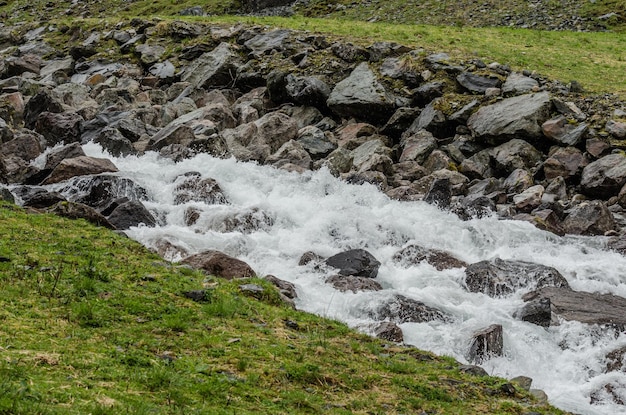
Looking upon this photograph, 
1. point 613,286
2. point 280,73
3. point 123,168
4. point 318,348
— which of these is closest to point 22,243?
point 318,348

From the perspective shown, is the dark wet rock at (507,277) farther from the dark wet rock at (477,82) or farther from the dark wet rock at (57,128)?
the dark wet rock at (57,128)

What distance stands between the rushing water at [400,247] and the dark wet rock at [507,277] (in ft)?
1.20

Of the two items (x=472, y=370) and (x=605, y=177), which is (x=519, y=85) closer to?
(x=605, y=177)

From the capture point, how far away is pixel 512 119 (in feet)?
96.3

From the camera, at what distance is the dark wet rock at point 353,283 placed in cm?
1769

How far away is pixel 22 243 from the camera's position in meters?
15.4

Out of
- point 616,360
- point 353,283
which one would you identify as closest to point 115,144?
point 353,283

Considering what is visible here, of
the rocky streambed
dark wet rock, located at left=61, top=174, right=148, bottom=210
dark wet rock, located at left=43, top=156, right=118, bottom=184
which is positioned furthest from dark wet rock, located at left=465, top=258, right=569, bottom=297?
dark wet rock, located at left=43, top=156, right=118, bottom=184

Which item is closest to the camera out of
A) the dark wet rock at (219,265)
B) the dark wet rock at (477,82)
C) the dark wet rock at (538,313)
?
the dark wet rock at (538,313)

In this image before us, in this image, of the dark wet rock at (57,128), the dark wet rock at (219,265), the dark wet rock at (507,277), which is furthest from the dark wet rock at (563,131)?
the dark wet rock at (57,128)

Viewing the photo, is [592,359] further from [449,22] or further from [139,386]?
[449,22]

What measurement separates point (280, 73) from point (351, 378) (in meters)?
27.9

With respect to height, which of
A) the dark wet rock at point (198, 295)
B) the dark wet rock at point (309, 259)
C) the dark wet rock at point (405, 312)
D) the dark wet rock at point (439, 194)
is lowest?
the dark wet rock at point (439, 194)

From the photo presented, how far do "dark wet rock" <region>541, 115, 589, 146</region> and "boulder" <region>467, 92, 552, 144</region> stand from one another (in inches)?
16.4
